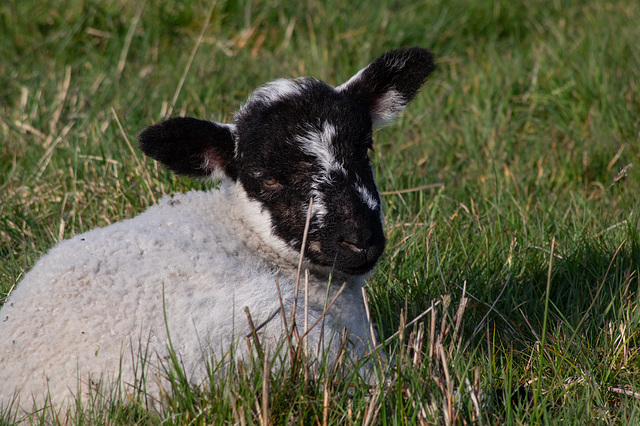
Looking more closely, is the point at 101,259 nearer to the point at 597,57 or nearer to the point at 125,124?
the point at 125,124

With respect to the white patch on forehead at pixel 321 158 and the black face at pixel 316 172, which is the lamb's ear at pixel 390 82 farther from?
the white patch on forehead at pixel 321 158

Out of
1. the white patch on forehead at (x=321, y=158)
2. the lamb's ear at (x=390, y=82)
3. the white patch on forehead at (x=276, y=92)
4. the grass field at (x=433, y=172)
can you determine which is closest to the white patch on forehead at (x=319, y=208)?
the white patch on forehead at (x=321, y=158)

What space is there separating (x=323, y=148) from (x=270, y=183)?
360 mm

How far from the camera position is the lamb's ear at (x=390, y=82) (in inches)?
176

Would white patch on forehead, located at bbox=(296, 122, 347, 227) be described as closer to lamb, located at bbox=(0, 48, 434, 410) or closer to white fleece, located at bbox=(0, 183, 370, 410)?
lamb, located at bbox=(0, 48, 434, 410)

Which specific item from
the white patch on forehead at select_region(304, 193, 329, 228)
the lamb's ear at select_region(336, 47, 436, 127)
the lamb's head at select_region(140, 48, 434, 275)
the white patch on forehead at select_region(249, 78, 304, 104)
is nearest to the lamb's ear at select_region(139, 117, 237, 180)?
the lamb's head at select_region(140, 48, 434, 275)

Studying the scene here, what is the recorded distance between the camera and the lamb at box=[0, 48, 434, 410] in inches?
131

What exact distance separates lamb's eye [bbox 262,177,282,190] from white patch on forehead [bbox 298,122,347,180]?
0.24 meters

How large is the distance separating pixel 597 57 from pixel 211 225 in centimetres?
511

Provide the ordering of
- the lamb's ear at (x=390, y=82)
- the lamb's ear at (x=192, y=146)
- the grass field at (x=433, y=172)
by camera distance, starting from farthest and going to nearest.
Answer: the lamb's ear at (x=390, y=82)
the lamb's ear at (x=192, y=146)
the grass field at (x=433, y=172)

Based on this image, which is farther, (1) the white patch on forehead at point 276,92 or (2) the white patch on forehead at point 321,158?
(1) the white patch on forehead at point 276,92

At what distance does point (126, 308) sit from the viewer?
338 centimetres

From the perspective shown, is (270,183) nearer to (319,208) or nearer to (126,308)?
(319,208)

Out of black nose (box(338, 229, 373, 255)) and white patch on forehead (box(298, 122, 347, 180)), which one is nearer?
black nose (box(338, 229, 373, 255))
